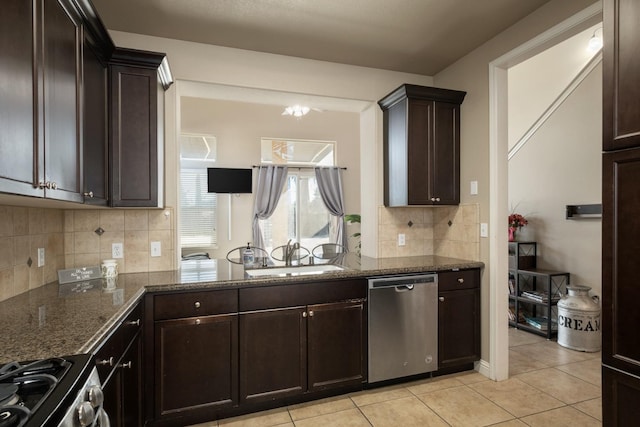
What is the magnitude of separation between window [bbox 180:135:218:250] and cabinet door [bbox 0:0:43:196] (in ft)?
15.4

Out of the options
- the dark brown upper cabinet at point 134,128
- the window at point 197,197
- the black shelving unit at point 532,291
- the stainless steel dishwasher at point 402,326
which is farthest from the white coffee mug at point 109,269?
the black shelving unit at point 532,291

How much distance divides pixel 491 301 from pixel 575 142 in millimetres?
2264

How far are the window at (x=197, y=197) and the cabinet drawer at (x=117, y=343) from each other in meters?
4.09

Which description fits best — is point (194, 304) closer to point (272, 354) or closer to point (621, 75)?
point (272, 354)

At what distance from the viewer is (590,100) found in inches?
143

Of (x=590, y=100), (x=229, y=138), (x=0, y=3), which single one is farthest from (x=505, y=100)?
(x=229, y=138)

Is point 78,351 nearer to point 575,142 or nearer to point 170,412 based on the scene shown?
point 170,412

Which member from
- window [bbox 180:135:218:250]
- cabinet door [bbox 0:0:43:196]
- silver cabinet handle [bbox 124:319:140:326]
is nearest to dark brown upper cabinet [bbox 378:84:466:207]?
silver cabinet handle [bbox 124:319:140:326]

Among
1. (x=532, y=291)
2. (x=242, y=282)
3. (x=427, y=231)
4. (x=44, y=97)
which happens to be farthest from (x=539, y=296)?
(x=44, y=97)

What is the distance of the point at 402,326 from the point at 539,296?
6.92 ft

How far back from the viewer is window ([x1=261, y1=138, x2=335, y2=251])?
6.19 m

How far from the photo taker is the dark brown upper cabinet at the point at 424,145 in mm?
2965

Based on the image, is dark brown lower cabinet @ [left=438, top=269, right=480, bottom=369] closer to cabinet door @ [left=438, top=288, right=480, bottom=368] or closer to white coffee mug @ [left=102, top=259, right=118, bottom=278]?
cabinet door @ [left=438, top=288, right=480, bottom=368]

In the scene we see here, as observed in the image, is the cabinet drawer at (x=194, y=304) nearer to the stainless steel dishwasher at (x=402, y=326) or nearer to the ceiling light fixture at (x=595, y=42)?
the stainless steel dishwasher at (x=402, y=326)
